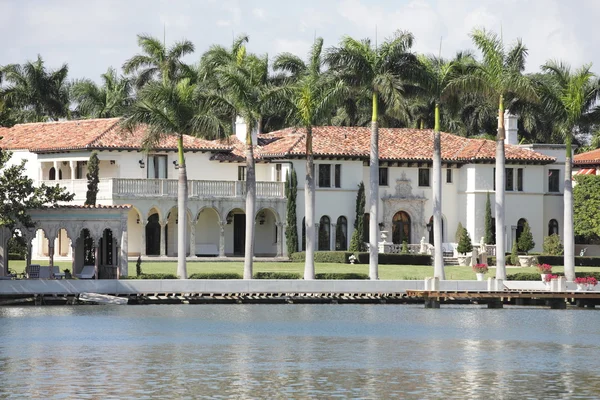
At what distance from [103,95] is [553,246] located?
35342mm

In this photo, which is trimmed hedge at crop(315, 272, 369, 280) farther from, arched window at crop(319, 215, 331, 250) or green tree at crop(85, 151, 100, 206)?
arched window at crop(319, 215, 331, 250)

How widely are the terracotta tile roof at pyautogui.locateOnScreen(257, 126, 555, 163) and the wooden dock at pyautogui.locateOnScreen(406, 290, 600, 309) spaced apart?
21355 millimetres

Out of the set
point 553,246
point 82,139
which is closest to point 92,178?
point 82,139

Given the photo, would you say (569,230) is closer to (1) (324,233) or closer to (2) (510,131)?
(1) (324,233)

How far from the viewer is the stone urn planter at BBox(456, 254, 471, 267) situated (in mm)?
84875

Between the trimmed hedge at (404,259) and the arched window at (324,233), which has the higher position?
the arched window at (324,233)

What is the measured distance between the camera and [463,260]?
8550cm

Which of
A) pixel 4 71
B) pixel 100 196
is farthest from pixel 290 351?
pixel 4 71

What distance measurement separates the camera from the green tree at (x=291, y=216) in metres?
85.2

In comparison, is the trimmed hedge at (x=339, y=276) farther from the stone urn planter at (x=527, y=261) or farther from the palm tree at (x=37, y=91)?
the palm tree at (x=37, y=91)

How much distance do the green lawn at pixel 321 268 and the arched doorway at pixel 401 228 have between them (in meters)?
6.85

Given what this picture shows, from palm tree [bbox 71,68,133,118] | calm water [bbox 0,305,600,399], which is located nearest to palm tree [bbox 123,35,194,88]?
palm tree [bbox 71,68,133,118]

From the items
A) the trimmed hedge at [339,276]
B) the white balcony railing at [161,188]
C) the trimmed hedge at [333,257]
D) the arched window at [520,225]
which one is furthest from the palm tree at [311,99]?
the arched window at [520,225]

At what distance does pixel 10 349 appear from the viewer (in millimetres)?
46062
